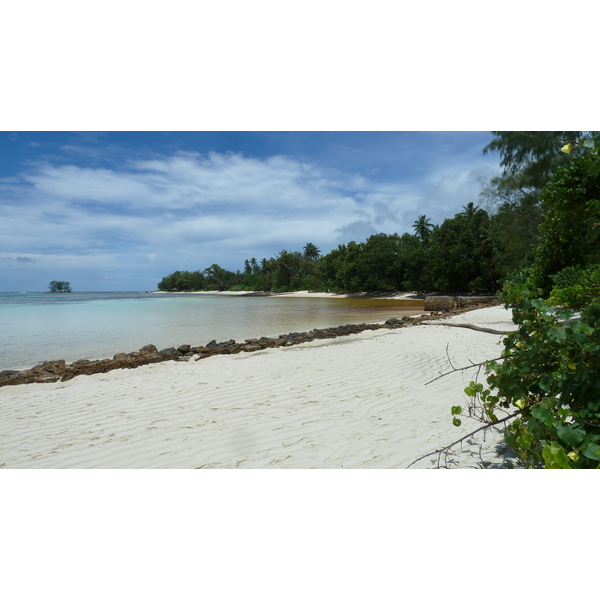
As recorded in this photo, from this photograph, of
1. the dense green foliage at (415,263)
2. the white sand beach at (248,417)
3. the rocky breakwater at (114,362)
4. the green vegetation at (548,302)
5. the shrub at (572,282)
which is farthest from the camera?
the dense green foliage at (415,263)

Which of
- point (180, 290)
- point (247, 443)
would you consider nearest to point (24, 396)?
point (247, 443)

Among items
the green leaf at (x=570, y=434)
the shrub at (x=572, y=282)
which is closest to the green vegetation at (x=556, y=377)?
the green leaf at (x=570, y=434)

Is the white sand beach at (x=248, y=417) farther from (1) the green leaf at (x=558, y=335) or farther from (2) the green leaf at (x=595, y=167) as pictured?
(2) the green leaf at (x=595, y=167)

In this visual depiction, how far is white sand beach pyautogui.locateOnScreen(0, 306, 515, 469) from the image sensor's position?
3.00 m

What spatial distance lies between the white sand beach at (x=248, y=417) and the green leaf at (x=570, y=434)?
898 mm

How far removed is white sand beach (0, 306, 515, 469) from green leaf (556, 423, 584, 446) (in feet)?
2.95

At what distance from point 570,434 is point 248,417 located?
9.38 feet

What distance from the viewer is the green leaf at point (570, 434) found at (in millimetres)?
1784

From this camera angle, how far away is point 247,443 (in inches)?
128

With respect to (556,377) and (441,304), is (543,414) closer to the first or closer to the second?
(556,377)

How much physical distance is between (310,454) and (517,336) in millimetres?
1765

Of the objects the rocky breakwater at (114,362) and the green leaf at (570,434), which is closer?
the green leaf at (570,434)

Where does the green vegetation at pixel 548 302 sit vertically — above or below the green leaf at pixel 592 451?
above

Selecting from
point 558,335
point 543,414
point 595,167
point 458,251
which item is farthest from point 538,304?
point 458,251
